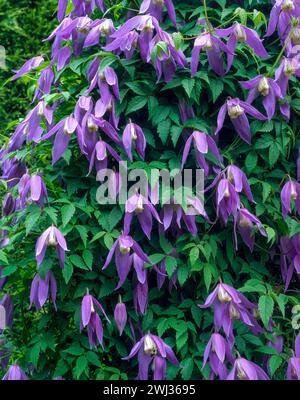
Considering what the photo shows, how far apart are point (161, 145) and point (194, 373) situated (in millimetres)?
638

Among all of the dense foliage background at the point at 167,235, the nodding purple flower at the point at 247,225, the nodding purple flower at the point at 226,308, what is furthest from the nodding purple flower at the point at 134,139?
the nodding purple flower at the point at 226,308

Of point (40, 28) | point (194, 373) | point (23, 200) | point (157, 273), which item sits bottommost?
point (40, 28)

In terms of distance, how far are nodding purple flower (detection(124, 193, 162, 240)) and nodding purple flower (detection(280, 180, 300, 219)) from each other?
1.19ft

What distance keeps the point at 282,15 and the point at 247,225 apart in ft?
2.00

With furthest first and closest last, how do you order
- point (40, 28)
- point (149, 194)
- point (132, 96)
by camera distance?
point (40, 28) → point (132, 96) → point (149, 194)

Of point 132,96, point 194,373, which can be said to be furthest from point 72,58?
point 194,373

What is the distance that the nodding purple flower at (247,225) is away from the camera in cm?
181

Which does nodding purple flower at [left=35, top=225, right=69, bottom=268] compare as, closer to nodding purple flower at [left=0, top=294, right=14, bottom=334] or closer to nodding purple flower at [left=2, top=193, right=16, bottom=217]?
nodding purple flower at [left=0, top=294, right=14, bottom=334]

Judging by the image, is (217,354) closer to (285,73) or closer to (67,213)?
(67,213)

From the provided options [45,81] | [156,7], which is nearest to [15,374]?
[45,81]

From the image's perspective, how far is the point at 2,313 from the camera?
1.97 metres

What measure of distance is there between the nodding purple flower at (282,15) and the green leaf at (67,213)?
0.74 m

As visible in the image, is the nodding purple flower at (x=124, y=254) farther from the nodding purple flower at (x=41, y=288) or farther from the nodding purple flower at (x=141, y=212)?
the nodding purple flower at (x=41, y=288)

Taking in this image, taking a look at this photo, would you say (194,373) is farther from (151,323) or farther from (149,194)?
(149,194)
